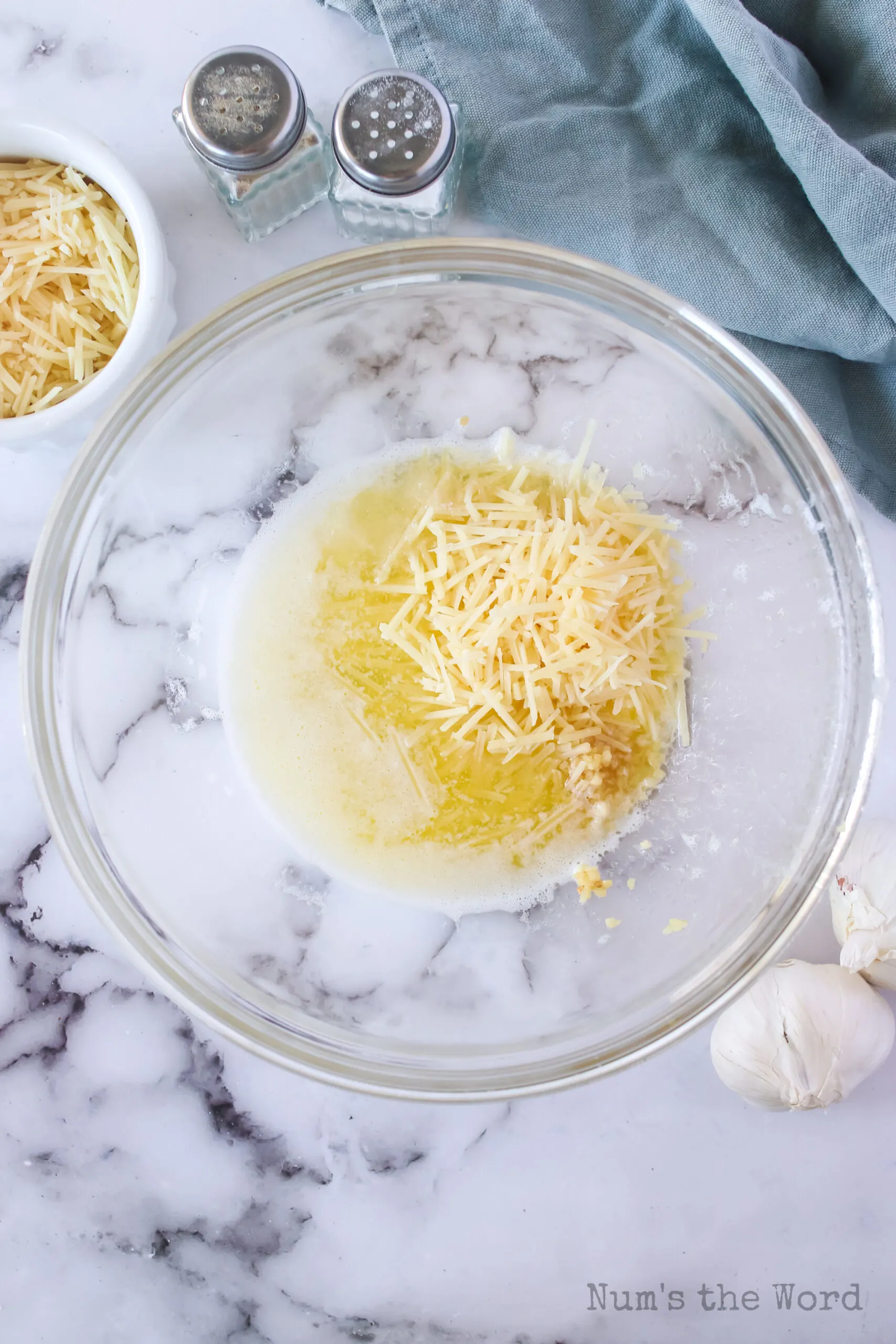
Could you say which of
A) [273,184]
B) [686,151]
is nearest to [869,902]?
[686,151]

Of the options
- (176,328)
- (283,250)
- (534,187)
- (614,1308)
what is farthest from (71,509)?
(614,1308)

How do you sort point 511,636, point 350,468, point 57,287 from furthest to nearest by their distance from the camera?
point 350,468 → point 57,287 → point 511,636

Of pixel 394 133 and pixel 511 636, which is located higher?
pixel 394 133

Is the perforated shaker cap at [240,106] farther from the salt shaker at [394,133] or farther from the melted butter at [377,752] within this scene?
the melted butter at [377,752]

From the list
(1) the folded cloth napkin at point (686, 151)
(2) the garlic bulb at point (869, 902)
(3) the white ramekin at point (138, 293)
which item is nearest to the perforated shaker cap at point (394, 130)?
(1) the folded cloth napkin at point (686, 151)

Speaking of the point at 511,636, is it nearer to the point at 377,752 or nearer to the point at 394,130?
the point at 377,752

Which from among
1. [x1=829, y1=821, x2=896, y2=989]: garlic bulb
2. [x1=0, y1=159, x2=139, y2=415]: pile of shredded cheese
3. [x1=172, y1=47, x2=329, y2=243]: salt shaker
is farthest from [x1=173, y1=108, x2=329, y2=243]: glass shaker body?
[x1=829, y1=821, x2=896, y2=989]: garlic bulb
